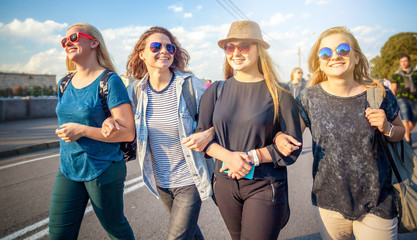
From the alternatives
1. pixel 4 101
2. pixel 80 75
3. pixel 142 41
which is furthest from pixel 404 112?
pixel 4 101

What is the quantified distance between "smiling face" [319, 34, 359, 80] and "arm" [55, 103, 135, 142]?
155cm

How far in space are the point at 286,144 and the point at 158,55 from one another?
140 centimetres

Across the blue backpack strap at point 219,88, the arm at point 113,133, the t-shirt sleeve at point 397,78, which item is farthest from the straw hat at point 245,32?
the t-shirt sleeve at point 397,78

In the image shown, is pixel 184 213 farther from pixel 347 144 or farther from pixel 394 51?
pixel 394 51

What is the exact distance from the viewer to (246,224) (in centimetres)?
167

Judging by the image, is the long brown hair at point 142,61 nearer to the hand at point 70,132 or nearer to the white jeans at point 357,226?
the hand at point 70,132

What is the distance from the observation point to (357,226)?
1.71 m

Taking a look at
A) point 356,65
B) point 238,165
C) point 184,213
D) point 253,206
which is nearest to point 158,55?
point 238,165

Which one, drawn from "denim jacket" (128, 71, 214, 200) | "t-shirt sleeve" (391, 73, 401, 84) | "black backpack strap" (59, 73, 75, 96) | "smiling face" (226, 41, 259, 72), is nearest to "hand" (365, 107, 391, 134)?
"smiling face" (226, 41, 259, 72)

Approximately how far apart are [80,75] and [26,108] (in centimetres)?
1357

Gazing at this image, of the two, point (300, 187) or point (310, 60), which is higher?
point (310, 60)

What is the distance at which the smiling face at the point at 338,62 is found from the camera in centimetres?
176

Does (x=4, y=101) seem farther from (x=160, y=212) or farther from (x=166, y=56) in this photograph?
(x=166, y=56)

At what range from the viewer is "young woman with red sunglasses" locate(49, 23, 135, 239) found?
1.93 metres
